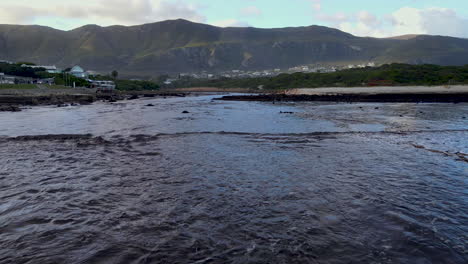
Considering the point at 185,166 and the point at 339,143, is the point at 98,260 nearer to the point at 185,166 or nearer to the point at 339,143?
the point at 185,166

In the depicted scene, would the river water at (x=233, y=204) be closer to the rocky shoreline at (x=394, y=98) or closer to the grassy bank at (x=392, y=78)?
the rocky shoreline at (x=394, y=98)

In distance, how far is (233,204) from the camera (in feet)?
24.4

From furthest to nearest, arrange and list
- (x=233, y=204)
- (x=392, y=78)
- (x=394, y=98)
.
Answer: (x=392, y=78) < (x=394, y=98) < (x=233, y=204)

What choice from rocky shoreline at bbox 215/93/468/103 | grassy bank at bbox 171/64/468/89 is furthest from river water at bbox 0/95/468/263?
grassy bank at bbox 171/64/468/89

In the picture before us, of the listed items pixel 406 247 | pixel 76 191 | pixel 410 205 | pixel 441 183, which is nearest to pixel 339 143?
pixel 441 183

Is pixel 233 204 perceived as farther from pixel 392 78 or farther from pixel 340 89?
pixel 392 78

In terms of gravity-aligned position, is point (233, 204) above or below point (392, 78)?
below

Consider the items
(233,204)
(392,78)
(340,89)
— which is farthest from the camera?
(392,78)

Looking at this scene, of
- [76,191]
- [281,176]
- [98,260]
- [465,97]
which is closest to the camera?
[98,260]

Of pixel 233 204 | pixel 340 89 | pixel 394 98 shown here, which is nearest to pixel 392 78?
pixel 340 89

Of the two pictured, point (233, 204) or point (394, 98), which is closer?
point (233, 204)

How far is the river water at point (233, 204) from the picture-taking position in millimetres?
5285

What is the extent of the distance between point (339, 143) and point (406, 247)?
10943 millimetres

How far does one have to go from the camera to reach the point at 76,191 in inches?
326
